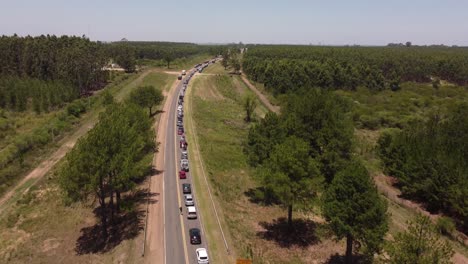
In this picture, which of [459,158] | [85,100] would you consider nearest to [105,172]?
[459,158]

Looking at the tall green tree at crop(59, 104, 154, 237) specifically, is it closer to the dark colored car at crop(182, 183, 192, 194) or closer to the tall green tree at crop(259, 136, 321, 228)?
the dark colored car at crop(182, 183, 192, 194)

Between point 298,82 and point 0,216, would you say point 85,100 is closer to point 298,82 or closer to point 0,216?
point 0,216

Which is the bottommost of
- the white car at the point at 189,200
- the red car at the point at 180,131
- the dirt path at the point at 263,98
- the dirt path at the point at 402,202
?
the dirt path at the point at 402,202

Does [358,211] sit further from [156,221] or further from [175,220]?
[156,221]

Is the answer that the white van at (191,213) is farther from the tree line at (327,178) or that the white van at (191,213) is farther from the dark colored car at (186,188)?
A: the tree line at (327,178)

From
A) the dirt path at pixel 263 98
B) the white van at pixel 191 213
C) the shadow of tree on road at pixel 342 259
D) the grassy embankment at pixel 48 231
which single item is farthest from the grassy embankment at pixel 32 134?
the dirt path at pixel 263 98

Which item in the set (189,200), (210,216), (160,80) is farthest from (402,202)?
(160,80)
